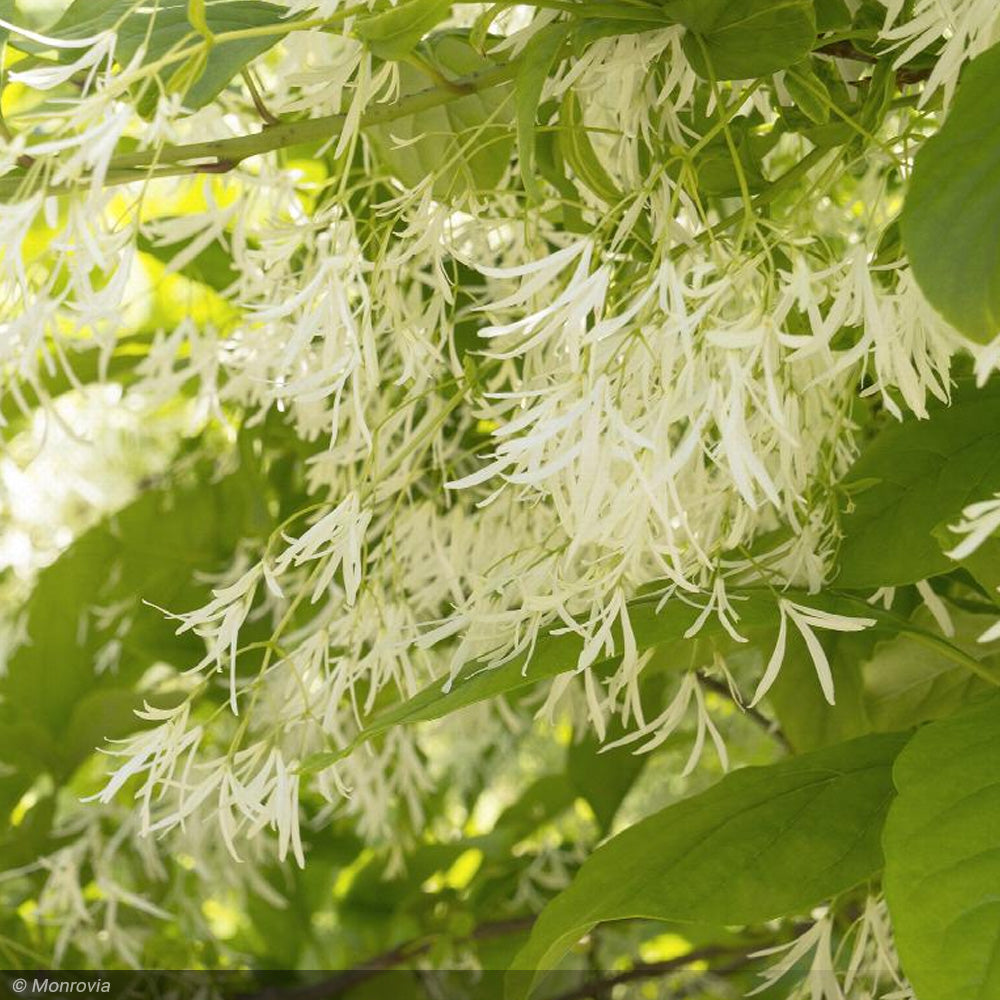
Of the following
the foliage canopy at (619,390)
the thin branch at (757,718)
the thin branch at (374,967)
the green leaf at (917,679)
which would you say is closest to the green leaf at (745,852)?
the foliage canopy at (619,390)

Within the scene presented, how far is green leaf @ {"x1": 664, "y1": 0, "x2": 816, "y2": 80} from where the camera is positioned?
0.37m

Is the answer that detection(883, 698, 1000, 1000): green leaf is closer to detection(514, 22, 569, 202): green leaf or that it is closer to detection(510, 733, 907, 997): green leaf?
detection(510, 733, 907, 997): green leaf

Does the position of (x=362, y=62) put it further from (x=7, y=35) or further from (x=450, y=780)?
(x=450, y=780)

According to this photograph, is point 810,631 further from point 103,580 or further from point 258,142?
point 103,580

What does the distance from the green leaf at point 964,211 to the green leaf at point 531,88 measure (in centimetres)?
10

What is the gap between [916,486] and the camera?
1.50 ft

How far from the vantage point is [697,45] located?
0.39 metres

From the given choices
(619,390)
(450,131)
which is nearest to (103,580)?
(450,131)

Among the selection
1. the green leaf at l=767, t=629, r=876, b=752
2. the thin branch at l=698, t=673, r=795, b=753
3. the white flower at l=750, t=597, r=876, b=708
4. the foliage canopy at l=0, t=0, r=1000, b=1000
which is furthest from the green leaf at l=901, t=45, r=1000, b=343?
the thin branch at l=698, t=673, r=795, b=753

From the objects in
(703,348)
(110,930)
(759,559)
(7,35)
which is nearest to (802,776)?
(759,559)

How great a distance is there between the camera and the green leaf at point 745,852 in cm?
41

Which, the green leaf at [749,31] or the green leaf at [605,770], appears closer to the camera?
the green leaf at [749,31]

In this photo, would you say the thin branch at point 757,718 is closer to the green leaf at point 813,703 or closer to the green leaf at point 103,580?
the green leaf at point 813,703

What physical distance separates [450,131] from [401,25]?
0.11 metres
